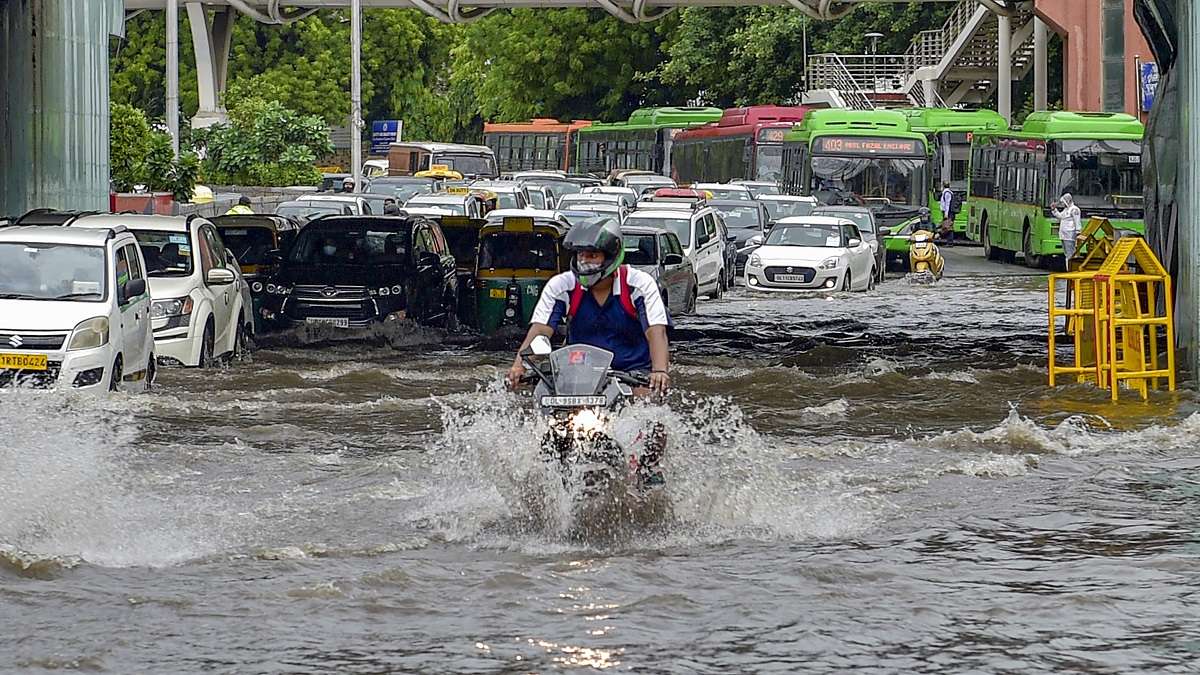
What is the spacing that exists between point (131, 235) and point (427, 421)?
2917 millimetres

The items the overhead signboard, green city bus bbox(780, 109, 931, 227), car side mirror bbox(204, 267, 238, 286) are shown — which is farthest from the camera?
the overhead signboard

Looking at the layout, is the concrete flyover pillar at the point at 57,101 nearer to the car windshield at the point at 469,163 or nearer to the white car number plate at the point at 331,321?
the white car number plate at the point at 331,321

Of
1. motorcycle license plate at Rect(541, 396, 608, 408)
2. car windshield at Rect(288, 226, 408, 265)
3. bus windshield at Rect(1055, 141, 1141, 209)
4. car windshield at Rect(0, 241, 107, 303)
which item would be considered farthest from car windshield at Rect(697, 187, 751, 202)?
motorcycle license plate at Rect(541, 396, 608, 408)

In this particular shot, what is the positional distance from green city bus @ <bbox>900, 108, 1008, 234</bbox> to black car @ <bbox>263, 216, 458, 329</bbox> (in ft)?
95.4

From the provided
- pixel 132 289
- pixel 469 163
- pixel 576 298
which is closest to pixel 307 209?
pixel 132 289

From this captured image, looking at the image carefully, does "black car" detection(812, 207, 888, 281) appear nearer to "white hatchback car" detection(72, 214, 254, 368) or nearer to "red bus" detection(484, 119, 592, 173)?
"white hatchback car" detection(72, 214, 254, 368)

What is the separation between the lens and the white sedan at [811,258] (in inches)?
1384

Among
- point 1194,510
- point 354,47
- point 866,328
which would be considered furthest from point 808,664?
point 354,47

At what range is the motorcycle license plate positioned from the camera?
10156 mm

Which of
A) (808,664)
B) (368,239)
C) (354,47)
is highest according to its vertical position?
(354,47)

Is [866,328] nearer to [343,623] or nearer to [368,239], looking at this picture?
[368,239]

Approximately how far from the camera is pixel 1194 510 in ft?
40.7

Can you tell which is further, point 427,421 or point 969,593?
point 427,421

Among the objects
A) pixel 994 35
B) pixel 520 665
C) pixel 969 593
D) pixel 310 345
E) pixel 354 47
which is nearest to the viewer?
pixel 520 665
